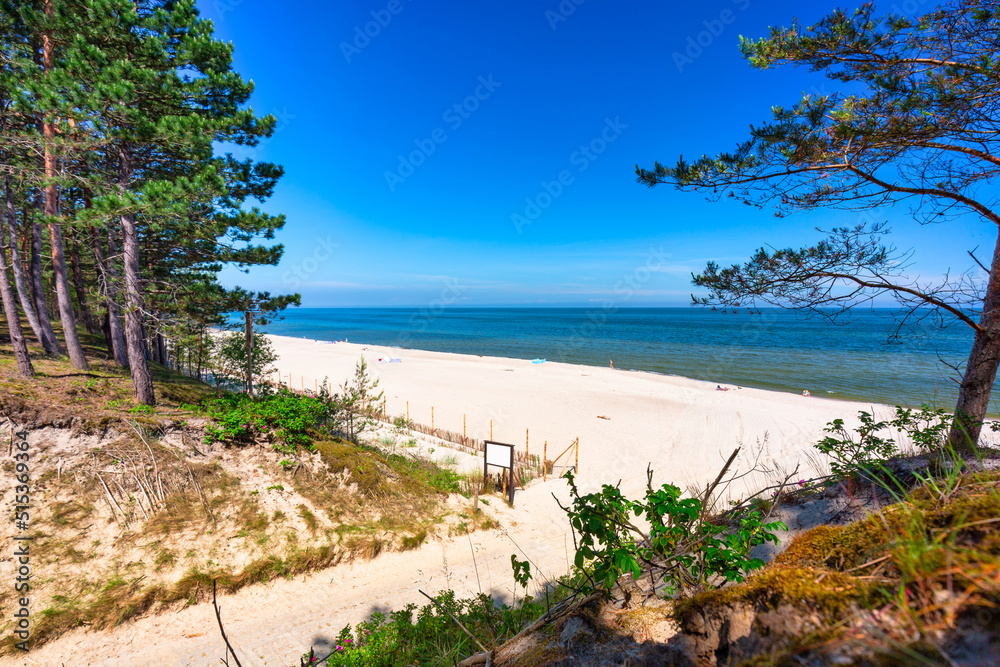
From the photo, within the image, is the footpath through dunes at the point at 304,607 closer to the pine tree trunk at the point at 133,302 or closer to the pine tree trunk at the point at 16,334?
the pine tree trunk at the point at 133,302

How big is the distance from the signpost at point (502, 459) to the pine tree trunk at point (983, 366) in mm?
7784

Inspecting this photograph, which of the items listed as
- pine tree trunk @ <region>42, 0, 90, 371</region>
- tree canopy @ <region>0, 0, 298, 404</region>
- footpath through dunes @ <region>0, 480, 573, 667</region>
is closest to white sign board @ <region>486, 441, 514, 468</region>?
footpath through dunes @ <region>0, 480, 573, 667</region>

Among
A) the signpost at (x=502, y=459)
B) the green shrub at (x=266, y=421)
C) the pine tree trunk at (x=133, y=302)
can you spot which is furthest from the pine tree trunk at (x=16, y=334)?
the signpost at (x=502, y=459)

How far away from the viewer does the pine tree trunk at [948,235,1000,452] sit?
5012 mm

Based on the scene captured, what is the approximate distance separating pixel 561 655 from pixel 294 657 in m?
4.49

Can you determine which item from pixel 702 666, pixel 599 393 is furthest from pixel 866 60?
pixel 599 393

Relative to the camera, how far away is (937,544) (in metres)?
1.35

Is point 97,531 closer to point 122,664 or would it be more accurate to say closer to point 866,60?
point 122,664

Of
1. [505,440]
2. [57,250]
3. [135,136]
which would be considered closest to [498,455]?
[505,440]

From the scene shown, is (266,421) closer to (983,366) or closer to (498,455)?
(498,455)

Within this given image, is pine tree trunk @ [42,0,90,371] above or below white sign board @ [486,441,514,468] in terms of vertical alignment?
above

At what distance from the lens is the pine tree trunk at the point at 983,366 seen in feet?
16.4

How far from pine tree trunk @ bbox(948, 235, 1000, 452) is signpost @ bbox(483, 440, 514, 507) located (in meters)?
7.78

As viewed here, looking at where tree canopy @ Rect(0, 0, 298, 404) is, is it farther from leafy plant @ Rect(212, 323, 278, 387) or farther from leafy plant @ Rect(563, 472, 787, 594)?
leafy plant @ Rect(563, 472, 787, 594)
